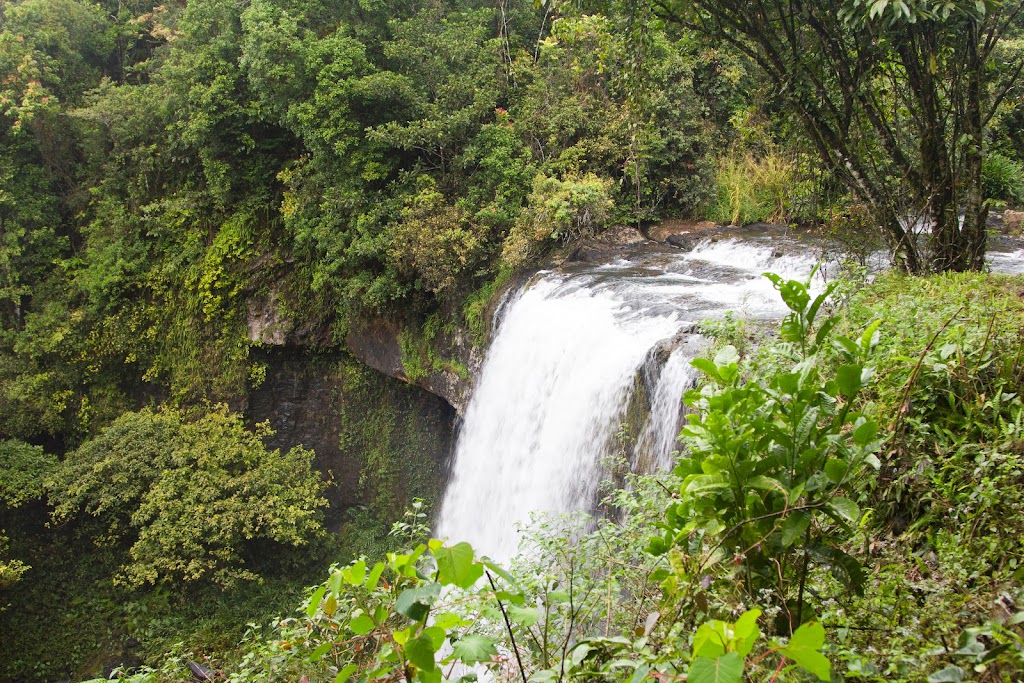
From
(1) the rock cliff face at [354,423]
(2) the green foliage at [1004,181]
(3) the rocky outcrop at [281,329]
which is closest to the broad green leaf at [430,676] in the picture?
(1) the rock cliff face at [354,423]

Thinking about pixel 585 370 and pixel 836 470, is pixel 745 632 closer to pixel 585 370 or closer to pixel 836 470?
pixel 836 470

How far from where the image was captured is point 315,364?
1134 cm

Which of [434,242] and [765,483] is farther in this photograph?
[434,242]

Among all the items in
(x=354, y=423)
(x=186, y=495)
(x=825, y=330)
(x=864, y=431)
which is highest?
Answer: (x=825, y=330)

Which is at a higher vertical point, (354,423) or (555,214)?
(555,214)

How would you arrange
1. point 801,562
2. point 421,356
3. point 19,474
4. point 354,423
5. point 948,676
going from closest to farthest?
point 948,676 → point 801,562 → point 421,356 → point 19,474 → point 354,423

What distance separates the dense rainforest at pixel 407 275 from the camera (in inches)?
98.1

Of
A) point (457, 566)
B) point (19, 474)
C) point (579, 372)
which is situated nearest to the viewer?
point (457, 566)

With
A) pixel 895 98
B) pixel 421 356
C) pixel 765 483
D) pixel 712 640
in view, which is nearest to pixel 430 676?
pixel 712 640

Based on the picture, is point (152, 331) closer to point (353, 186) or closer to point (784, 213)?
point (353, 186)

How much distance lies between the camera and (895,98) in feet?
15.5

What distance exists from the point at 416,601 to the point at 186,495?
886 centimetres

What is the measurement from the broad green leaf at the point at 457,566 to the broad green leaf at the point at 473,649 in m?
0.22

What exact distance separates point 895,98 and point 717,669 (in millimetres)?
4723
